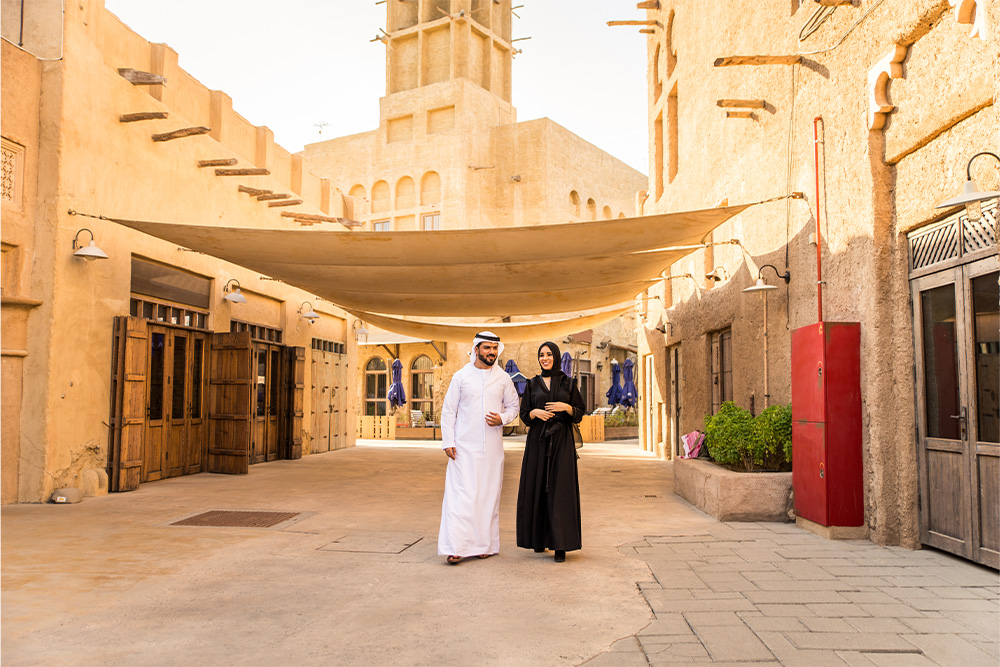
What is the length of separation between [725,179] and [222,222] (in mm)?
6271

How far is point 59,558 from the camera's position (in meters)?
4.59

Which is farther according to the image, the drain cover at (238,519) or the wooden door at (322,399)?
the wooden door at (322,399)

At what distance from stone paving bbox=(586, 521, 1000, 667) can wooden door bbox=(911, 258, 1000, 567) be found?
225 millimetres

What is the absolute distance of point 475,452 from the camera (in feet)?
15.8

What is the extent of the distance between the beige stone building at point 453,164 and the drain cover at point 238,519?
13580 mm

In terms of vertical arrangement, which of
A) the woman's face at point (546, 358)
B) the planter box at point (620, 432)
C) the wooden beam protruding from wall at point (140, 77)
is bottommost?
the planter box at point (620, 432)

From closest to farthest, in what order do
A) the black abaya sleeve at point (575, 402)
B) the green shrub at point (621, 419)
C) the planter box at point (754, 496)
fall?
1. the black abaya sleeve at point (575, 402)
2. the planter box at point (754, 496)
3. the green shrub at point (621, 419)

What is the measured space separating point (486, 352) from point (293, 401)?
797 centimetres

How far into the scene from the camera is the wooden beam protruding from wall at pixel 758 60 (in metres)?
5.96

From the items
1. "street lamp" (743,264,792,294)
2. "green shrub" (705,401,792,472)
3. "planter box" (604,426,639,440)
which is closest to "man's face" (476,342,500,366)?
"green shrub" (705,401,792,472)

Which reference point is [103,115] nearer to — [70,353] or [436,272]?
[70,353]

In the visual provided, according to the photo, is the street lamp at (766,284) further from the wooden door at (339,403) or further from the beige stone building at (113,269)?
the wooden door at (339,403)

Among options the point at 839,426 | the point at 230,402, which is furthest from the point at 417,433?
the point at 839,426

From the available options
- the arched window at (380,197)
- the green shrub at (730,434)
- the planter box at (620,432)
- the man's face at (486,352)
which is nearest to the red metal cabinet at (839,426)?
the green shrub at (730,434)
